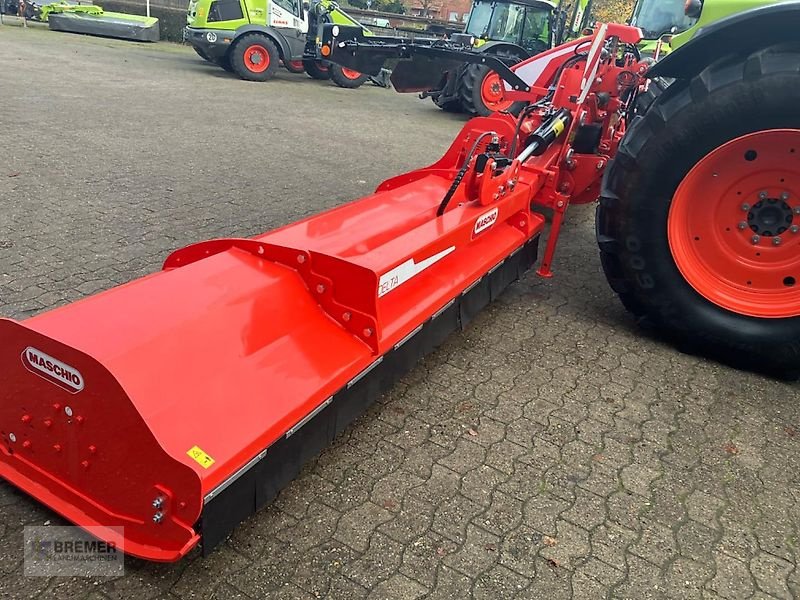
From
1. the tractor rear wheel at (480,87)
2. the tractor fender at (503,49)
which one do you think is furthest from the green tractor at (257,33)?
the tractor fender at (503,49)

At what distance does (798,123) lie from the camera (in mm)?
2361

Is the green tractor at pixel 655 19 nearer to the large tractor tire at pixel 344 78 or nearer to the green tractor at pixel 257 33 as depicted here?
the green tractor at pixel 257 33

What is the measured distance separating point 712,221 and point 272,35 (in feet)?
34.0

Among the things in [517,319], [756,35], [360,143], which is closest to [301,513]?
[517,319]

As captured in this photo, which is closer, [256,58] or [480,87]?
[480,87]

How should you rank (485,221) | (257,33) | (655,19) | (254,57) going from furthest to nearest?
(254,57) < (257,33) < (655,19) < (485,221)

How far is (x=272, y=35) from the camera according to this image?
11.4 metres

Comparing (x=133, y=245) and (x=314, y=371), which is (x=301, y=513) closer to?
(x=314, y=371)

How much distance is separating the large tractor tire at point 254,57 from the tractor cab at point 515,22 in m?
3.58

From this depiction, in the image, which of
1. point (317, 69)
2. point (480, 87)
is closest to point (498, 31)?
point (480, 87)

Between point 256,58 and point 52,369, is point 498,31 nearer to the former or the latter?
point 256,58

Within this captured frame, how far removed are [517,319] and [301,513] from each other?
5.47 feet

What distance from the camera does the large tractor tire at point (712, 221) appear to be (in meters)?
2.49

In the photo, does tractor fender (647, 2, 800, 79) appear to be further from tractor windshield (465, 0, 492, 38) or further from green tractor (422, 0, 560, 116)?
tractor windshield (465, 0, 492, 38)
